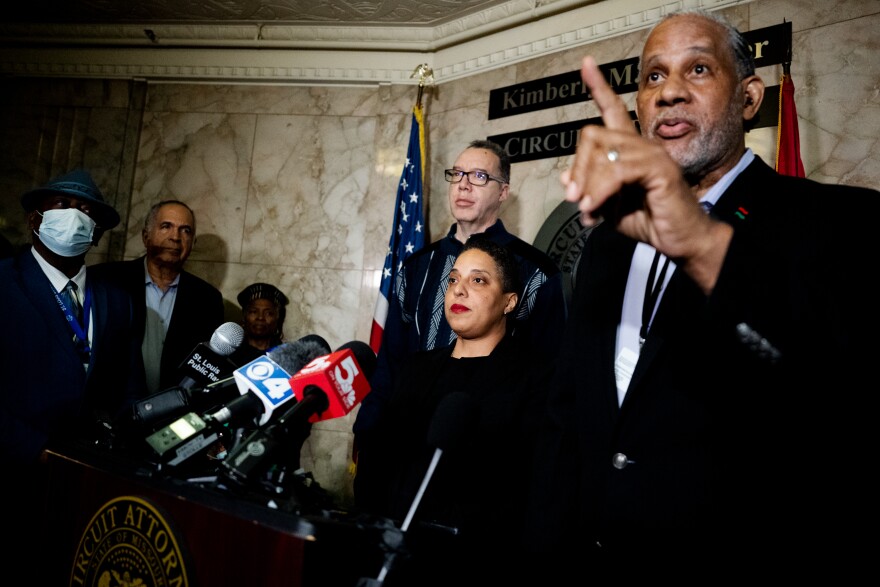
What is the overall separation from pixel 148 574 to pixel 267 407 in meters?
0.42

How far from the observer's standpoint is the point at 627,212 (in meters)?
1.01

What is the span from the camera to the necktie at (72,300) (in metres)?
2.79

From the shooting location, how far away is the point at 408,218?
510 centimetres

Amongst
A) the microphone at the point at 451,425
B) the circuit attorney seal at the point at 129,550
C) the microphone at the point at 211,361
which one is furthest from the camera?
the microphone at the point at 211,361

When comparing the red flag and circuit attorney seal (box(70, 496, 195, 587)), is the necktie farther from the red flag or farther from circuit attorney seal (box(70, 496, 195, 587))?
the red flag

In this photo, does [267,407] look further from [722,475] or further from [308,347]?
[722,475]

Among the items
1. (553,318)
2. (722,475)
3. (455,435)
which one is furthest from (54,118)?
(722,475)

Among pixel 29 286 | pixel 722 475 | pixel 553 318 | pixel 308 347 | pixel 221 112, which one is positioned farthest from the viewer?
pixel 221 112

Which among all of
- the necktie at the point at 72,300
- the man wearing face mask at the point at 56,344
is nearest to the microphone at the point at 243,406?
the man wearing face mask at the point at 56,344

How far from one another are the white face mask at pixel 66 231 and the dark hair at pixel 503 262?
181 centimetres

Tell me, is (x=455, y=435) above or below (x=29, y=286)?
below

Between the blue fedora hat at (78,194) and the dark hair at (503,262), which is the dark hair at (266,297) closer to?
the blue fedora hat at (78,194)

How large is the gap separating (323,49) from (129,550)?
5.48 m

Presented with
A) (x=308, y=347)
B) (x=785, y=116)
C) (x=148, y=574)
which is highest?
(x=785, y=116)
